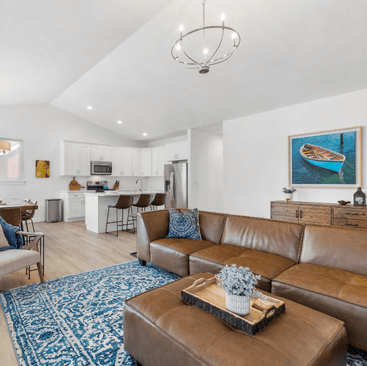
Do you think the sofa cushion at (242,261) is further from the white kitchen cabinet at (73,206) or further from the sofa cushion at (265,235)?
the white kitchen cabinet at (73,206)

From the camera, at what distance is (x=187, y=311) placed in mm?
1473

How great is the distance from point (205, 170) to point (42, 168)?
478cm

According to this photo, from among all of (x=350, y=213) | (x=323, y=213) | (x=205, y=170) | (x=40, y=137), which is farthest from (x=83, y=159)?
(x=350, y=213)

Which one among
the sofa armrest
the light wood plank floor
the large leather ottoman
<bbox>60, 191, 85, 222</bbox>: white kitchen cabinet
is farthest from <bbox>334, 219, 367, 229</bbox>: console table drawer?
<bbox>60, 191, 85, 222</bbox>: white kitchen cabinet

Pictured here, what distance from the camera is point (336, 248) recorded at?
227cm

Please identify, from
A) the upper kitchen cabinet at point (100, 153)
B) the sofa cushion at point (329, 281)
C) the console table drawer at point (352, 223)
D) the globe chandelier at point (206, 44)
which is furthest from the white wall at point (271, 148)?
the upper kitchen cabinet at point (100, 153)

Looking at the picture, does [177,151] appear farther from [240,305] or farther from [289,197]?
[240,305]

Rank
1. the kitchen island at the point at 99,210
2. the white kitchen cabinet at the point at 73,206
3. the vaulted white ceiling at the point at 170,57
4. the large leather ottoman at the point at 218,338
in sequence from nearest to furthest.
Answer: the large leather ottoman at the point at 218,338
the vaulted white ceiling at the point at 170,57
the kitchen island at the point at 99,210
the white kitchen cabinet at the point at 73,206

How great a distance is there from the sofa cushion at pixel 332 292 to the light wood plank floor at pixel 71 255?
1.96m

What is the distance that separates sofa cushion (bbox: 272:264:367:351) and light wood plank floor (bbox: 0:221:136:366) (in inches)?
77.3

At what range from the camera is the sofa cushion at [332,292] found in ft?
5.25

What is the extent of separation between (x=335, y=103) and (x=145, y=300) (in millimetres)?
4759

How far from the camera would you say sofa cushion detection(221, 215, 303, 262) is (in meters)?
2.54

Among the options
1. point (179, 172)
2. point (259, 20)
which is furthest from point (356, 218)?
point (179, 172)
